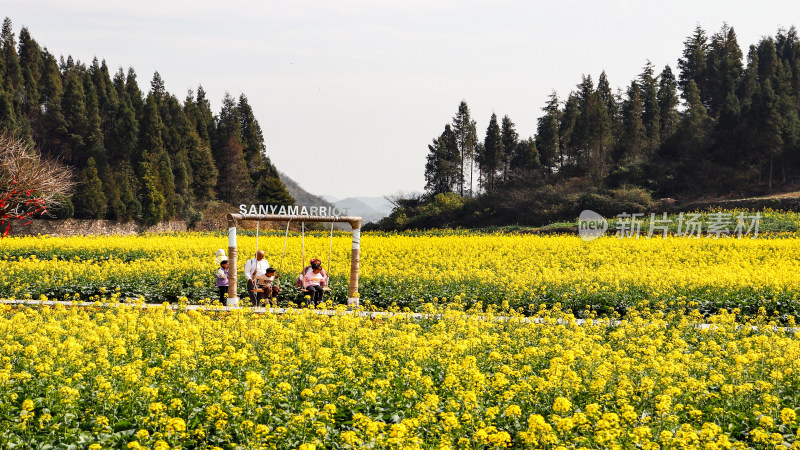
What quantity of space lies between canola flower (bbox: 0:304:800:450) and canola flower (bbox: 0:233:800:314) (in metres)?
5.79

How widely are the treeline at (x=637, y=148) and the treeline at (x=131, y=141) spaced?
17590mm

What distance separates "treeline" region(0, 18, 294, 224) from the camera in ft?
Result: 186

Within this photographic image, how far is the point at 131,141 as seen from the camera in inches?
2591

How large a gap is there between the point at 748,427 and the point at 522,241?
22348 millimetres

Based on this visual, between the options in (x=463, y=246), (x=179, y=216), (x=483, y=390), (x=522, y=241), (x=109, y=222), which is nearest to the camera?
(x=483, y=390)

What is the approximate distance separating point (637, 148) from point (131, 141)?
44936 mm

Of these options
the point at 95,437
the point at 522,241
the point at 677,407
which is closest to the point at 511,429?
the point at 677,407

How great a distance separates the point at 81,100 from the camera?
223 feet

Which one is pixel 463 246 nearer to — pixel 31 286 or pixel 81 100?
pixel 31 286

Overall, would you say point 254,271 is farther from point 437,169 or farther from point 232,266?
point 437,169

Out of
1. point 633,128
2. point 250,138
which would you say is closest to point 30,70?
point 250,138

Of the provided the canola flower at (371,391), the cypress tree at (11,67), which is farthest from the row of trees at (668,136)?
the canola flower at (371,391)

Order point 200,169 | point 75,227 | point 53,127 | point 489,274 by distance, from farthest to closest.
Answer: point 53,127, point 200,169, point 75,227, point 489,274

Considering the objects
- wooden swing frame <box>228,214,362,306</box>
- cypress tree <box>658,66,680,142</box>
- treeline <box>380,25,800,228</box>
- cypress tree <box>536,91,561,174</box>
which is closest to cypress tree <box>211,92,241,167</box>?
treeline <box>380,25,800,228</box>
